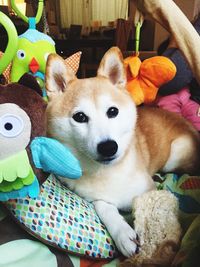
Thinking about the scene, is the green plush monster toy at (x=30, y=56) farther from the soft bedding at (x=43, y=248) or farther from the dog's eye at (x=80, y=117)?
the soft bedding at (x=43, y=248)

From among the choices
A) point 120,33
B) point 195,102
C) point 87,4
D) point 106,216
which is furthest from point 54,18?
point 106,216

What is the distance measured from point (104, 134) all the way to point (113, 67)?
232 mm

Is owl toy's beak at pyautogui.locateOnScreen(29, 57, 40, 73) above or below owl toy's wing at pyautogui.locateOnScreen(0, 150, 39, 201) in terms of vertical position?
above

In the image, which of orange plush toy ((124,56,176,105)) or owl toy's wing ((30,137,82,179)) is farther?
orange plush toy ((124,56,176,105))

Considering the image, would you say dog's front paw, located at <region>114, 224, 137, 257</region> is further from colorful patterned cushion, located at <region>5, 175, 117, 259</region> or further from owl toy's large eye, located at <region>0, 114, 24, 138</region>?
owl toy's large eye, located at <region>0, 114, 24, 138</region>

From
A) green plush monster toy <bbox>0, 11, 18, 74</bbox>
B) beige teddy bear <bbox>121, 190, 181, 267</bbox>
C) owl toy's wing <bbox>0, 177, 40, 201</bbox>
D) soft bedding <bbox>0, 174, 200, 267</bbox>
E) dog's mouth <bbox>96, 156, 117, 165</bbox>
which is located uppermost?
green plush monster toy <bbox>0, 11, 18, 74</bbox>

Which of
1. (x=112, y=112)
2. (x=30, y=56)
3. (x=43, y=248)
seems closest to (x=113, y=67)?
(x=112, y=112)

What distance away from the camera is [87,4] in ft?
11.3

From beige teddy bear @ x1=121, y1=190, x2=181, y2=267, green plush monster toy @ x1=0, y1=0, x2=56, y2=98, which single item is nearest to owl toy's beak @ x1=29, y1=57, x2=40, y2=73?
green plush monster toy @ x1=0, y1=0, x2=56, y2=98

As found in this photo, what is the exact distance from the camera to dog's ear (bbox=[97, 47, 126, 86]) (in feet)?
2.67

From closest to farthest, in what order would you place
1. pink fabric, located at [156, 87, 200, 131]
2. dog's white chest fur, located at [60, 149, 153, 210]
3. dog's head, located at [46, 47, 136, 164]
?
dog's head, located at [46, 47, 136, 164]
dog's white chest fur, located at [60, 149, 153, 210]
pink fabric, located at [156, 87, 200, 131]

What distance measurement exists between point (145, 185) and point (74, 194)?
196 millimetres

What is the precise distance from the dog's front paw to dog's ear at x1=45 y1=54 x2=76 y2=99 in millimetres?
374

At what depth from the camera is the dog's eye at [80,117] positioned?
2.49 feet
